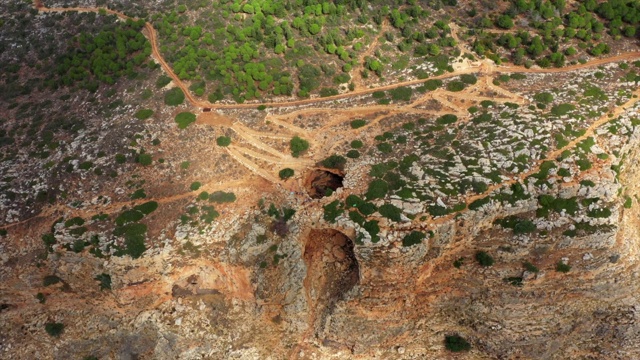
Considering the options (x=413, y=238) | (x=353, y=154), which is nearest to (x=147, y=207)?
(x=353, y=154)

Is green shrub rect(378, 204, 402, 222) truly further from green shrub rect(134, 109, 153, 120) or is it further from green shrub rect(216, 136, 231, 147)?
green shrub rect(134, 109, 153, 120)

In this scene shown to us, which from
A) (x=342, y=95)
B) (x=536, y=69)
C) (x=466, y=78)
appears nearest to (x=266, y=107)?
(x=342, y=95)

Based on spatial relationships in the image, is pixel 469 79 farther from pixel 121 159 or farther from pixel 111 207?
pixel 111 207

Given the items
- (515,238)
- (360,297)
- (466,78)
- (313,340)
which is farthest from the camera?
(466,78)

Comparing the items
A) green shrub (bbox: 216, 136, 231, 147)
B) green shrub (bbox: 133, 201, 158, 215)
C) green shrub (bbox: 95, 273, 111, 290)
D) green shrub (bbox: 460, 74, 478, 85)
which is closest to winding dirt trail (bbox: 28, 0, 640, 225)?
green shrub (bbox: 216, 136, 231, 147)

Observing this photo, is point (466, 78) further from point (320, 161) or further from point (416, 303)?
point (416, 303)
